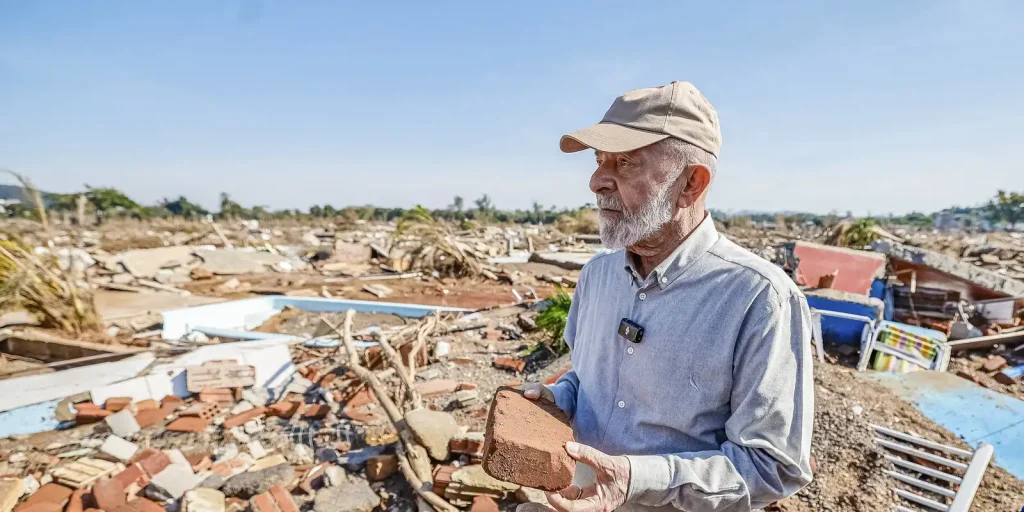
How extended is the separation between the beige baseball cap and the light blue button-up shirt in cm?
29

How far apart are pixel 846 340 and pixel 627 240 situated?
6.08m

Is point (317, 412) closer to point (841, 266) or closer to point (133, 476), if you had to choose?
point (133, 476)

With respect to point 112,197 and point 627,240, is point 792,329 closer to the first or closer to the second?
point 627,240

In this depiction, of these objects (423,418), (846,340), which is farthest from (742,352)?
(846,340)

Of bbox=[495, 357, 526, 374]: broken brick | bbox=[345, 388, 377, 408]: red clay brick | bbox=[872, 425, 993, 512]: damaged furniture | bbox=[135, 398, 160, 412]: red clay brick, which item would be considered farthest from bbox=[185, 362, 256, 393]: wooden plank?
bbox=[872, 425, 993, 512]: damaged furniture

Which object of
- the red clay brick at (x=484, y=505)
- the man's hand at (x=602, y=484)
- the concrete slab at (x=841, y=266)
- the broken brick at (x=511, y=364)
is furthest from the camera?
the concrete slab at (x=841, y=266)

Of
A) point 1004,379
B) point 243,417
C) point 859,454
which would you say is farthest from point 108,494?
point 1004,379

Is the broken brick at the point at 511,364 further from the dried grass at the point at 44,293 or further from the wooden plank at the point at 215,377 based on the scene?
the dried grass at the point at 44,293

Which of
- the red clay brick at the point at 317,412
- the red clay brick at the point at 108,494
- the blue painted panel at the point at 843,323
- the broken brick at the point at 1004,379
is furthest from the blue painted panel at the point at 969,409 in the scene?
the red clay brick at the point at 108,494

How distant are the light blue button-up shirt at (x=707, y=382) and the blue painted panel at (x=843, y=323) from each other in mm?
5846

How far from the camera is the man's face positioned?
1391 mm

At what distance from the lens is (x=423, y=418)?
3.45m

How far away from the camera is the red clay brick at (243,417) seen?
412cm

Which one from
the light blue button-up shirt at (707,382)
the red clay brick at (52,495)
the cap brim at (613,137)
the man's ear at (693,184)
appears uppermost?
the cap brim at (613,137)
